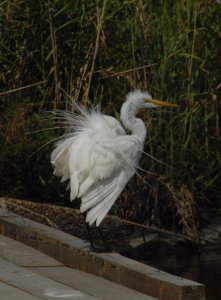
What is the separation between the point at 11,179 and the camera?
332 inches

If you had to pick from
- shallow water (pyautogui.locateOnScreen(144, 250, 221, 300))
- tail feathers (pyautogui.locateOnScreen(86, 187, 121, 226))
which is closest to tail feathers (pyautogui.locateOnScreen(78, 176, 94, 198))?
tail feathers (pyautogui.locateOnScreen(86, 187, 121, 226))

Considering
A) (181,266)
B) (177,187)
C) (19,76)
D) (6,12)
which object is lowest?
(181,266)

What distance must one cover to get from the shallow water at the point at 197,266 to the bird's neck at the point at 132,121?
44.4 inches

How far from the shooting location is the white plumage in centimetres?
603

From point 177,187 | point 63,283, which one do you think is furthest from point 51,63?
point 63,283

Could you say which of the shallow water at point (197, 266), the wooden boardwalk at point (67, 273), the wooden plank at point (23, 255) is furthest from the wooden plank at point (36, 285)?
the shallow water at point (197, 266)

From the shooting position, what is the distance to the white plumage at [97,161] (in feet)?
19.8

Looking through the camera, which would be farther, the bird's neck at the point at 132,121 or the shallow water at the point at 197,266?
the shallow water at the point at 197,266

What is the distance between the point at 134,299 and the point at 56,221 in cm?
295

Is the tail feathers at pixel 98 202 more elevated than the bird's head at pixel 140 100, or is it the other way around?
the bird's head at pixel 140 100

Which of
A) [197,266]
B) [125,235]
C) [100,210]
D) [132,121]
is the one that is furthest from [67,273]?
[125,235]

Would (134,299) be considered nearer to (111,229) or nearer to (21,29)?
(111,229)

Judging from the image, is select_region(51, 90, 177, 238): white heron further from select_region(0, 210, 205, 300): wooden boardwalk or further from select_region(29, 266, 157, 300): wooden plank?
select_region(29, 266, 157, 300): wooden plank

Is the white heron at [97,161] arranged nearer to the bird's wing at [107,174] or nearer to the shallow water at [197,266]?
the bird's wing at [107,174]
